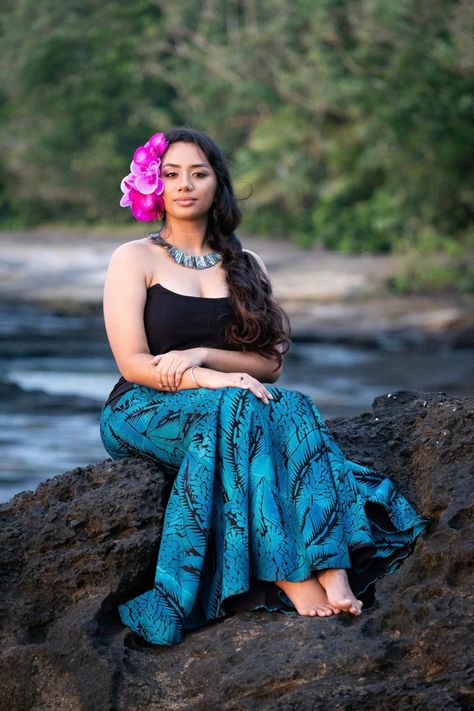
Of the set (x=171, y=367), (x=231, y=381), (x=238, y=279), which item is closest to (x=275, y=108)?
(x=238, y=279)

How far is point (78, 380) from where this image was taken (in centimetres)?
1281

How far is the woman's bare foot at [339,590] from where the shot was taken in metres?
3.24

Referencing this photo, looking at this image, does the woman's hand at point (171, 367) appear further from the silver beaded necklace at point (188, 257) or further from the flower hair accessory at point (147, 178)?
the flower hair accessory at point (147, 178)

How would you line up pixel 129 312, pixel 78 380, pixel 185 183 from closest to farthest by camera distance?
pixel 129 312 → pixel 185 183 → pixel 78 380

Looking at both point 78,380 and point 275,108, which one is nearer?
point 78,380

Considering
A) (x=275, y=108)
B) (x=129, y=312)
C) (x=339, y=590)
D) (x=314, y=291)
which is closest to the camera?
(x=339, y=590)

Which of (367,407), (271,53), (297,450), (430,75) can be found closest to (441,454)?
(297,450)

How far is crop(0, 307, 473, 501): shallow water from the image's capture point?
9539mm

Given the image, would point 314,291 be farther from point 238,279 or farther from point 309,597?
point 309,597

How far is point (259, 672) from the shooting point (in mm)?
3074

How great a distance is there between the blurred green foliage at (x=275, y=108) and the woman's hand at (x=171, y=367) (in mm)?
13255

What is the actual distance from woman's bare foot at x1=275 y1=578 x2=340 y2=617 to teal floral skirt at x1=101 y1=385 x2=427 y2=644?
29mm

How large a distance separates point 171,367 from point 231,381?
0.21 meters

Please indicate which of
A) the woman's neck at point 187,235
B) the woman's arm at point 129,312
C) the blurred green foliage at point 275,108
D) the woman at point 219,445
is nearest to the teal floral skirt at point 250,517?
the woman at point 219,445
